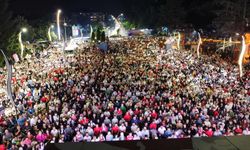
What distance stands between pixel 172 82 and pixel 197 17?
140 feet

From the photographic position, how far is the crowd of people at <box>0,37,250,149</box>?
1591 centimetres

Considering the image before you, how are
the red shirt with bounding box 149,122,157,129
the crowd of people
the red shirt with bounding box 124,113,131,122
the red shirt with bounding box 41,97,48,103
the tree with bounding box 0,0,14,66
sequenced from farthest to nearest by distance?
the tree with bounding box 0,0,14,66, the red shirt with bounding box 41,97,48,103, the red shirt with bounding box 124,113,131,122, the red shirt with bounding box 149,122,157,129, the crowd of people

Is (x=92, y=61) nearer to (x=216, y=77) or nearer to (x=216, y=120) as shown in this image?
(x=216, y=77)

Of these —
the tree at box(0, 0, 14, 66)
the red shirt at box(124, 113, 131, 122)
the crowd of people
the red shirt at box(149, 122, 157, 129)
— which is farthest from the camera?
the tree at box(0, 0, 14, 66)

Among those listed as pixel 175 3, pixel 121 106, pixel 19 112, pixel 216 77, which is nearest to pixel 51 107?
pixel 19 112

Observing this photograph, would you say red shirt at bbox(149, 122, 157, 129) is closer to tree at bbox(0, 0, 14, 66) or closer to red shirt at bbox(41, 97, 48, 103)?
red shirt at bbox(41, 97, 48, 103)

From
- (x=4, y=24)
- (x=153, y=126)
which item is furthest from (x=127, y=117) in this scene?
(x=4, y=24)

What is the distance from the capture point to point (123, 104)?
63.3ft

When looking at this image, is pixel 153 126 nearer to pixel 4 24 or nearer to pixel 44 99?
Result: pixel 44 99

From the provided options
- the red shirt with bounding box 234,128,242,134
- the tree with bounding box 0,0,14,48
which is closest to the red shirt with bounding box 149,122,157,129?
the red shirt with bounding box 234,128,242,134

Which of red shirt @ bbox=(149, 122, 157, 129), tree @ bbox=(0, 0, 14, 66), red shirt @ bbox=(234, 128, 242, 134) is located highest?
tree @ bbox=(0, 0, 14, 66)

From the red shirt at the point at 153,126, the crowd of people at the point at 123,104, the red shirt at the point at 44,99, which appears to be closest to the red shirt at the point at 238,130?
the crowd of people at the point at 123,104

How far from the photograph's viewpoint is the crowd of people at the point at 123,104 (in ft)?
52.2

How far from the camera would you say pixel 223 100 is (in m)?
20.3
